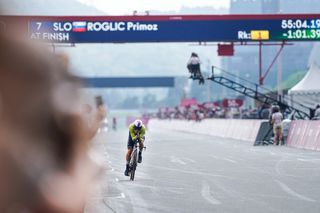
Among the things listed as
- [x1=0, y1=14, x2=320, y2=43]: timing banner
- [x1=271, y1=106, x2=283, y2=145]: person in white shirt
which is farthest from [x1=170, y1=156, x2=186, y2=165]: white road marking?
[x1=0, y1=14, x2=320, y2=43]: timing banner

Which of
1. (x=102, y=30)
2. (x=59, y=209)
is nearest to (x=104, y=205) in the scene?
(x=59, y=209)

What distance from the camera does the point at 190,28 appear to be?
145ft

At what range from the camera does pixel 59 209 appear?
324cm

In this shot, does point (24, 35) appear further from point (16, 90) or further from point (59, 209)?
point (59, 209)

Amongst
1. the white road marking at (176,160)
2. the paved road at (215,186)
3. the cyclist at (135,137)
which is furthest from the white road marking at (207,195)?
the white road marking at (176,160)

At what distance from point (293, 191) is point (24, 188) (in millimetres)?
13756

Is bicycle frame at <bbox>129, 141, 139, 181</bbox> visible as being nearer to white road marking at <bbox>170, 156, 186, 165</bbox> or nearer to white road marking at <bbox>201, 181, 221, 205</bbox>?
white road marking at <bbox>201, 181, 221, 205</bbox>

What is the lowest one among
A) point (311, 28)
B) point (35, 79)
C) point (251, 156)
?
point (251, 156)

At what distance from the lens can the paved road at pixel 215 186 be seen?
13664 mm

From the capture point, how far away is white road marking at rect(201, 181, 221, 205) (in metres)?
14.4

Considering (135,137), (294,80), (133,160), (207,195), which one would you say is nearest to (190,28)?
(135,137)

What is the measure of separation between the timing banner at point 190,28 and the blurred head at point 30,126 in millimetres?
39849

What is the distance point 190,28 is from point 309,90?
8.16 metres

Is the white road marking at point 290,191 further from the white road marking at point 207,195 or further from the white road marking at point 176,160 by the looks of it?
the white road marking at point 176,160
